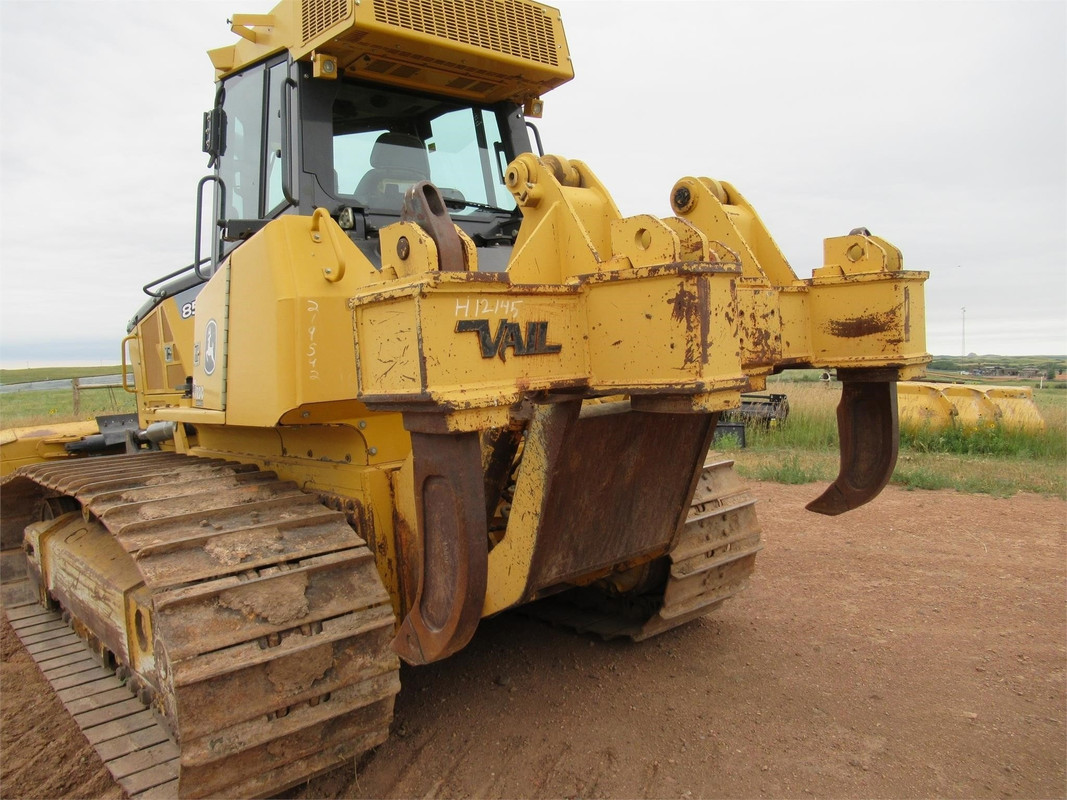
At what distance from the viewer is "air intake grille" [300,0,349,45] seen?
131 inches

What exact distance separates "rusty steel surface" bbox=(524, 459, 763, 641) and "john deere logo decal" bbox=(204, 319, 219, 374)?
7.17 feet

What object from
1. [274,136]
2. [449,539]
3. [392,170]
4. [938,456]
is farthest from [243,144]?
[938,456]

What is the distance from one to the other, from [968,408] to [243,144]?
34.9ft

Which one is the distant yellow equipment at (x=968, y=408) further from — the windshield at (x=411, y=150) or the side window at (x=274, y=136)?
the side window at (x=274, y=136)

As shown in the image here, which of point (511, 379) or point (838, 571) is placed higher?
point (511, 379)

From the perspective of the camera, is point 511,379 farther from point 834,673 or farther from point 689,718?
point 834,673

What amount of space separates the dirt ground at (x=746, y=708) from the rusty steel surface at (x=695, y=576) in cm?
13

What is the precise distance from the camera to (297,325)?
290cm

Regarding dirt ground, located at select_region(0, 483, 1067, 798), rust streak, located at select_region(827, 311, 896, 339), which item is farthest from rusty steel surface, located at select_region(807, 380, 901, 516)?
dirt ground, located at select_region(0, 483, 1067, 798)

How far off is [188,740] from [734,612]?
3.32m

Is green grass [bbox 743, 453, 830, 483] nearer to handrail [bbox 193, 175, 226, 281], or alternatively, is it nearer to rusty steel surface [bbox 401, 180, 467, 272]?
handrail [bbox 193, 175, 226, 281]

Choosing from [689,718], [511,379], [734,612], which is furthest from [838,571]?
[511,379]

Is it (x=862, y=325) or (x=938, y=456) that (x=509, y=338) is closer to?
(x=862, y=325)

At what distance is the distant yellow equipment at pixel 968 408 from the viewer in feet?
37.1
